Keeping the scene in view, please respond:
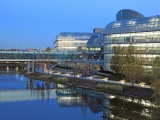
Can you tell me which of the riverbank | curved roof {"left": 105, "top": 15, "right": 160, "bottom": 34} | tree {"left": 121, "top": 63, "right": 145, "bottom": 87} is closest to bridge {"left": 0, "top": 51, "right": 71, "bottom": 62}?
the riverbank

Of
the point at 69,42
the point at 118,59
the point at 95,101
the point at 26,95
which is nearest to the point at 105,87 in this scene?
the point at 118,59

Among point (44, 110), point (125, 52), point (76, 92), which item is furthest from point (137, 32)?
point (44, 110)

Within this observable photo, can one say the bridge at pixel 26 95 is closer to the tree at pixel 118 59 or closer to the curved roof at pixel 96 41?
the tree at pixel 118 59

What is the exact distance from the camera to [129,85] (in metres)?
47.8

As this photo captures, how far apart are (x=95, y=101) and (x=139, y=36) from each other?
27223 mm

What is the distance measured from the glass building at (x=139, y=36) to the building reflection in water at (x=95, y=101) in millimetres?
19279

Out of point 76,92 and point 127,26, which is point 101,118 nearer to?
point 76,92

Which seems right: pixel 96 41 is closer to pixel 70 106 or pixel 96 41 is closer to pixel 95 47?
pixel 95 47

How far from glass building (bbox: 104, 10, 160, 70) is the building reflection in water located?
1928 cm

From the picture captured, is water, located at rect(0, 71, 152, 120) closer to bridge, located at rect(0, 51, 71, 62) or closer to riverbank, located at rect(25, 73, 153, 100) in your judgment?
riverbank, located at rect(25, 73, 153, 100)

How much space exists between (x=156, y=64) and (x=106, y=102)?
12.5m

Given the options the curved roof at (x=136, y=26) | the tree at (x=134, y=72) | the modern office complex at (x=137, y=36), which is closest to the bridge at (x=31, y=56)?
the modern office complex at (x=137, y=36)

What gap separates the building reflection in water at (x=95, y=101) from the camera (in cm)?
3266

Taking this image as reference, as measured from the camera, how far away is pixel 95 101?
133 ft
